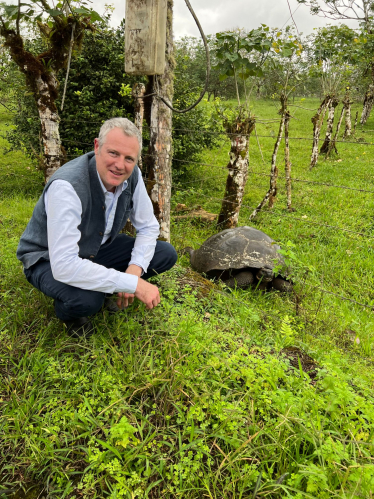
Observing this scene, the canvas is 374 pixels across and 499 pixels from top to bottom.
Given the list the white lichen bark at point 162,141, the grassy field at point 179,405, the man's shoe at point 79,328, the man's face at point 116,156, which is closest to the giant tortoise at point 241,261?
the white lichen bark at point 162,141

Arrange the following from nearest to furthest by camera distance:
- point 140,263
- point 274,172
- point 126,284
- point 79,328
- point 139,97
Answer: point 126,284
point 79,328
point 140,263
point 139,97
point 274,172

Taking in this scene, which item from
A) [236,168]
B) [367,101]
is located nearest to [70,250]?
[236,168]

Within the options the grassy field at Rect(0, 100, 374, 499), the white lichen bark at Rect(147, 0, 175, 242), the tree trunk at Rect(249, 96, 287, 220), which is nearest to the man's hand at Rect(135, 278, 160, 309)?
the grassy field at Rect(0, 100, 374, 499)

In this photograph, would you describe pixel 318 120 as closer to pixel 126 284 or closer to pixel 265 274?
pixel 265 274

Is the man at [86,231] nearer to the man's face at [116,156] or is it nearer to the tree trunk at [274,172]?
the man's face at [116,156]

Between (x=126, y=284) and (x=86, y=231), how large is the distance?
0.48 meters

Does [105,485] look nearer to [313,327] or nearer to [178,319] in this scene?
[178,319]

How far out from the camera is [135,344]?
218 cm

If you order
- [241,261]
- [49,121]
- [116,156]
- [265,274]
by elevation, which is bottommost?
[265,274]

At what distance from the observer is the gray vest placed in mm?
2078

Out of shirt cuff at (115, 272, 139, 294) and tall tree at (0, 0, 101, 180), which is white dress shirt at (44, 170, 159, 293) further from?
tall tree at (0, 0, 101, 180)

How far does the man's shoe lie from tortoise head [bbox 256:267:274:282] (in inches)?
89.6

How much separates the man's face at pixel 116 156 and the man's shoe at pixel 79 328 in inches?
39.7

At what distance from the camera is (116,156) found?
208 cm
